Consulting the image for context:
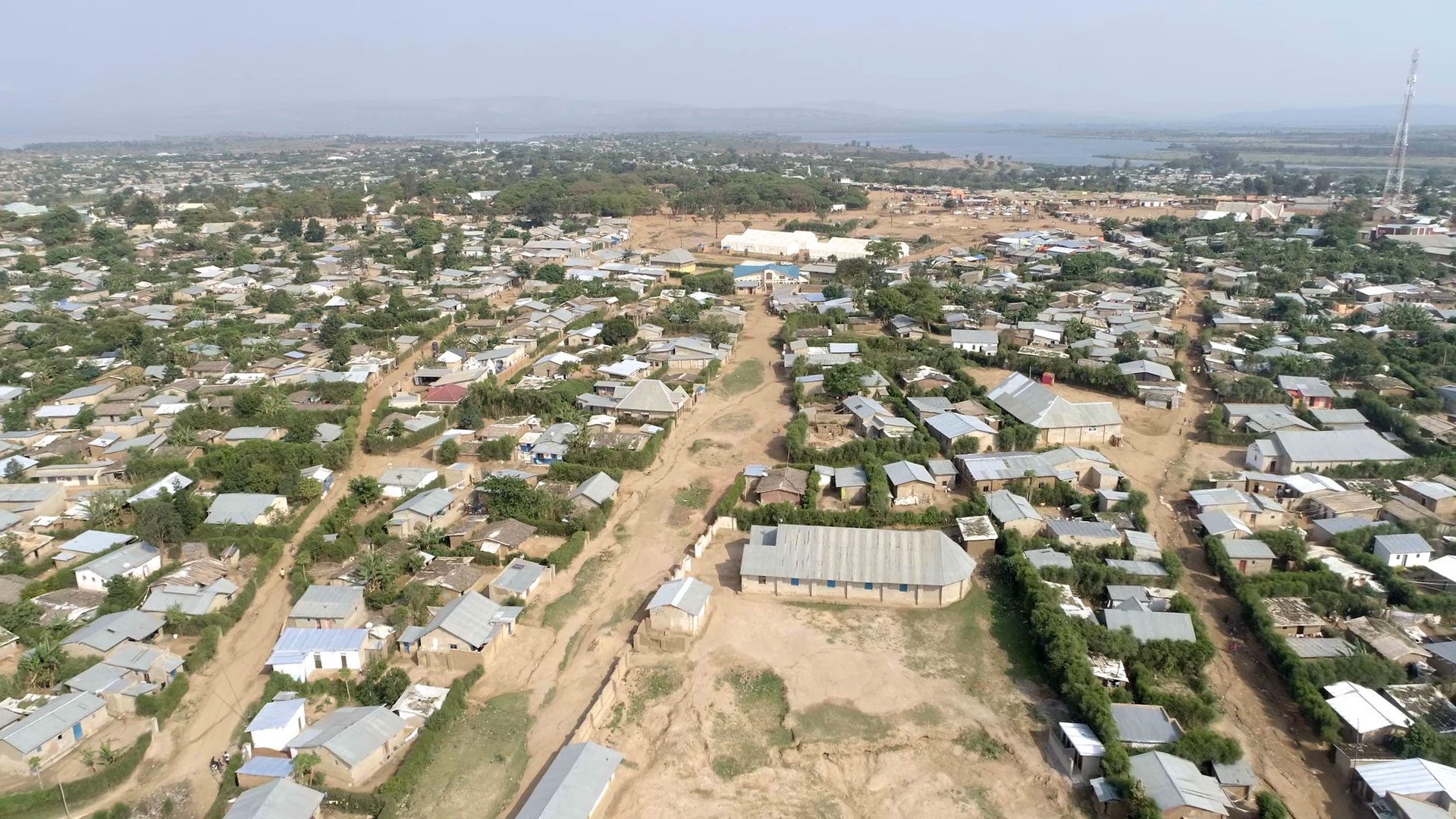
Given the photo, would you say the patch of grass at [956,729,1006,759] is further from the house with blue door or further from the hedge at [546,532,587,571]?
the house with blue door

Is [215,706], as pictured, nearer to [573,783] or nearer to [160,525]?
[160,525]

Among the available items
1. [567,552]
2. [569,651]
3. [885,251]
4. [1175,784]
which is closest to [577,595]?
[567,552]

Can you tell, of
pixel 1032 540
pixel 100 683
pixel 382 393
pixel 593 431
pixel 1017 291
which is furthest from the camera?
pixel 1017 291

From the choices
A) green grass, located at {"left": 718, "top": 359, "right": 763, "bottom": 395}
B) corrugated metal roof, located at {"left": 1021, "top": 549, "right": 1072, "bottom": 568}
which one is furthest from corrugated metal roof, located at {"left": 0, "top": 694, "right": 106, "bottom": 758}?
green grass, located at {"left": 718, "top": 359, "right": 763, "bottom": 395}

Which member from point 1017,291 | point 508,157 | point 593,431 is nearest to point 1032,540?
point 593,431

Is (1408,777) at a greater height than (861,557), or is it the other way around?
(861,557)

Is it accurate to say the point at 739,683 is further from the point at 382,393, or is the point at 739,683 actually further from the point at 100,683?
the point at 382,393

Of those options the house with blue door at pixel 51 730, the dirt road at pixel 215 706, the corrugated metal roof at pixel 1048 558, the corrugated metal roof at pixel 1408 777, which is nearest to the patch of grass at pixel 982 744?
the corrugated metal roof at pixel 1048 558

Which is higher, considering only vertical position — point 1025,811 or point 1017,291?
point 1017,291
